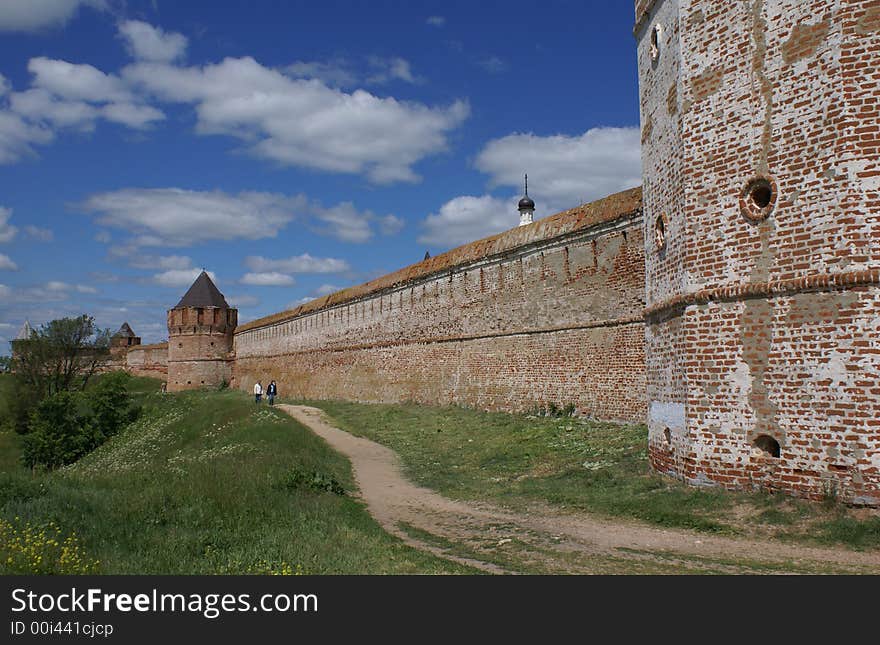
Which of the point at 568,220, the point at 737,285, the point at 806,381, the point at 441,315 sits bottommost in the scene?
the point at 806,381

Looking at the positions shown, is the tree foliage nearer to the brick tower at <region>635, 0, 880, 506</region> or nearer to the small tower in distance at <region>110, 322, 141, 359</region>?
the small tower in distance at <region>110, 322, 141, 359</region>

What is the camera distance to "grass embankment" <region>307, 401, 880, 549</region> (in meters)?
6.27

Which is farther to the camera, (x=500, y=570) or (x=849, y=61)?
(x=849, y=61)

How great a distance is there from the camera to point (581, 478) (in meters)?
9.12

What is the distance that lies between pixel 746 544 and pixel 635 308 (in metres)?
7.03

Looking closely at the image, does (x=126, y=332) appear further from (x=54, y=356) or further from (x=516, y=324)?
(x=516, y=324)

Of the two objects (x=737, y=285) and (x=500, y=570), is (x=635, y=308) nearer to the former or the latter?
(x=737, y=285)

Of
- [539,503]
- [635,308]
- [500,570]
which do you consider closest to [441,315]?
[635,308]

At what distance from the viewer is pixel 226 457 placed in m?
12.4

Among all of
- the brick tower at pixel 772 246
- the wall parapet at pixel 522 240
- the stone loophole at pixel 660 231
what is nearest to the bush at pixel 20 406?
the wall parapet at pixel 522 240

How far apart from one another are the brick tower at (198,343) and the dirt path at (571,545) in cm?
3606

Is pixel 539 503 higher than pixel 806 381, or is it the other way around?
pixel 806 381
